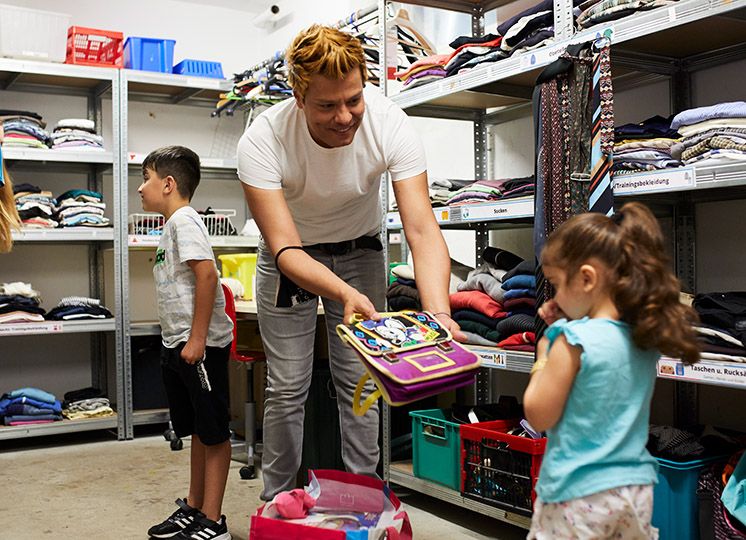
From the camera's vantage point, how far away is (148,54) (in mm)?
5188

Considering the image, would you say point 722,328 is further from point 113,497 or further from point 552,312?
point 113,497

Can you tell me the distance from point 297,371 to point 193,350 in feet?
1.69

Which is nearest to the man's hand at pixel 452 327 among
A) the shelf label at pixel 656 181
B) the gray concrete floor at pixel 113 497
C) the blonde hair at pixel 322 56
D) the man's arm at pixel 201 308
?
the blonde hair at pixel 322 56

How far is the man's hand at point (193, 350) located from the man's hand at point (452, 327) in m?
1.08

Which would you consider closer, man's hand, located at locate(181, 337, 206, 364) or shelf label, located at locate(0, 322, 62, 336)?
man's hand, located at locate(181, 337, 206, 364)

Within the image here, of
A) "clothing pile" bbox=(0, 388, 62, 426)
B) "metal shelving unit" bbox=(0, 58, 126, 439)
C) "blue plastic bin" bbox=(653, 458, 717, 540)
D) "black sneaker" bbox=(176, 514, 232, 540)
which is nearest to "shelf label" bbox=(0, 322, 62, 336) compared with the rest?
"metal shelving unit" bbox=(0, 58, 126, 439)

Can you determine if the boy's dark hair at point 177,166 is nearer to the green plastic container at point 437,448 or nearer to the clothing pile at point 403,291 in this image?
the clothing pile at point 403,291

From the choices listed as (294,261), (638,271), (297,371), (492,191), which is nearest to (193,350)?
(297,371)

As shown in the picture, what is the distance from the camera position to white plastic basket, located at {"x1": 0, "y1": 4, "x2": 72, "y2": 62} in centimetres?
470

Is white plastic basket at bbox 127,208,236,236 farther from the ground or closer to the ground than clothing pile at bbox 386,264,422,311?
farther from the ground

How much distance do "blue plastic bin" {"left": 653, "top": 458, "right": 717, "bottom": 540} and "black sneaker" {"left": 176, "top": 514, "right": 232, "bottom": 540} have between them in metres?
1.43

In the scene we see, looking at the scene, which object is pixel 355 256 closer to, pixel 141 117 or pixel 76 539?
pixel 76 539

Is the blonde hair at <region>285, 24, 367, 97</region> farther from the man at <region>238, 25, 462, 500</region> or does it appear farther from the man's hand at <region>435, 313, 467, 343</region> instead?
the man's hand at <region>435, 313, 467, 343</region>

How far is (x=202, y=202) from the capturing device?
580 cm
